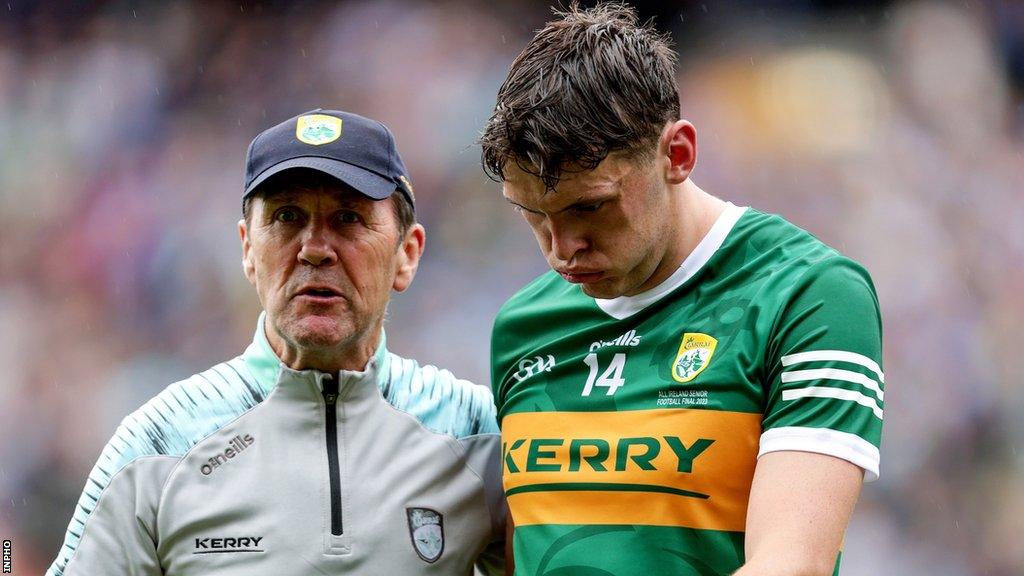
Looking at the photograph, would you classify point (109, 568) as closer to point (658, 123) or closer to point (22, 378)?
point (658, 123)

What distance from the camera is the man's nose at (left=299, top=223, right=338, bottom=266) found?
9.25 feet

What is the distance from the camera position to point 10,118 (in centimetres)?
758

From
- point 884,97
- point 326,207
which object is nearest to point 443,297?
point 884,97

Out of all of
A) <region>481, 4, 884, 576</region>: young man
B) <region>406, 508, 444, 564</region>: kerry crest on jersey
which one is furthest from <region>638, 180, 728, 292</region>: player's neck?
<region>406, 508, 444, 564</region>: kerry crest on jersey

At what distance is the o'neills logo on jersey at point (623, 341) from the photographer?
2666 mm

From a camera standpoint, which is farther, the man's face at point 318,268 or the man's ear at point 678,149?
the man's face at point 318,268

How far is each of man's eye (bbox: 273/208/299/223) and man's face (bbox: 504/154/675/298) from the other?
61 centimetres

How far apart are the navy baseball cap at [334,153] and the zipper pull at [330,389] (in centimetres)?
44

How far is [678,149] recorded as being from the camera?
255 centimetres

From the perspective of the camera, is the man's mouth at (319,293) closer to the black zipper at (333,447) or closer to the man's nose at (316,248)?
the man's nose at (316,248)

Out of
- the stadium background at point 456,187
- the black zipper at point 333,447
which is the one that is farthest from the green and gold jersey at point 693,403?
the stadium background at point 456,187

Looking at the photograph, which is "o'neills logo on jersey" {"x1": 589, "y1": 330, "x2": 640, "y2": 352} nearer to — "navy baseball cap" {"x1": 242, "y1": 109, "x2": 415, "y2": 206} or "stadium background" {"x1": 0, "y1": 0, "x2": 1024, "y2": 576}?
"navy baseball cap" {"x1": 242, "y1": 109, "x2": 415, "y2": 206}

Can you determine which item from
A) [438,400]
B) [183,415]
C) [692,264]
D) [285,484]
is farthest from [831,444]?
[183,415]

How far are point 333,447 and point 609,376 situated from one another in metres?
0.68
